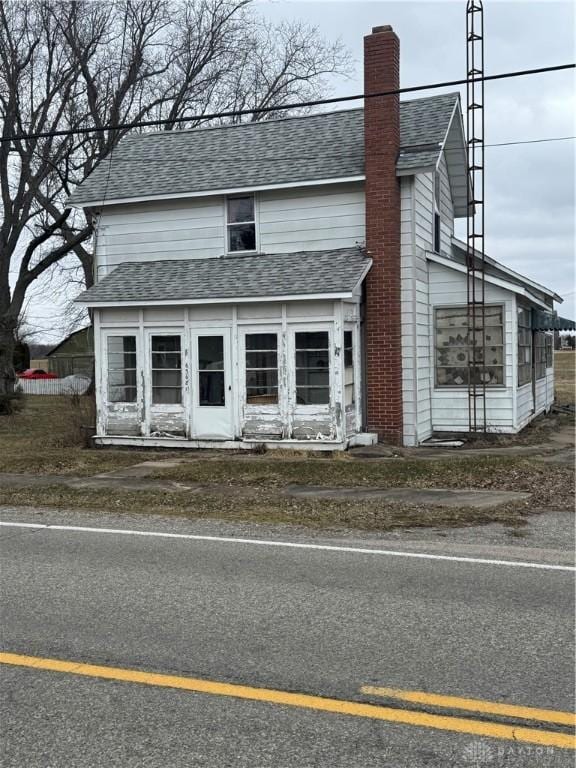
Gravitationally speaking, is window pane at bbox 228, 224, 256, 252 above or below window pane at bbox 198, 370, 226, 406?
above

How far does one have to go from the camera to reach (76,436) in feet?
55.8

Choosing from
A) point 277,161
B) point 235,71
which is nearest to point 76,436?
point 277,161

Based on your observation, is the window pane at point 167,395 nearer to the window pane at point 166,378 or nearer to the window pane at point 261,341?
the window pane at point 166,378

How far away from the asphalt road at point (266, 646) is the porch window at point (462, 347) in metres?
8.89

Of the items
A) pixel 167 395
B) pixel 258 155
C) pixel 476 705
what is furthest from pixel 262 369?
pixel 476 705

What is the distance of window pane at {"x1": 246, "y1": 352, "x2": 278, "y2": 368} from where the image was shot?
15242mm

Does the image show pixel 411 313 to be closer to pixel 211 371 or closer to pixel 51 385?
pixel 211 371

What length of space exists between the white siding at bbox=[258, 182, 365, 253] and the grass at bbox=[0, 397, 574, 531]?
4.51 m

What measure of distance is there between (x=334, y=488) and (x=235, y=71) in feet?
82.3

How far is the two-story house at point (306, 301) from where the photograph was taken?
15.1 m

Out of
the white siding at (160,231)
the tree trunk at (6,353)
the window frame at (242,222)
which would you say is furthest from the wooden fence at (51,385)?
the window frame at (242,222)

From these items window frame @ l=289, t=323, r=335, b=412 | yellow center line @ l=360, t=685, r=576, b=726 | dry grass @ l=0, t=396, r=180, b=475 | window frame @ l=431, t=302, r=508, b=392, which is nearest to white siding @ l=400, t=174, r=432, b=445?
window frame @ l=431, t=302, r=508, b=392

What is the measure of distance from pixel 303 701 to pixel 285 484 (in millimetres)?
7571

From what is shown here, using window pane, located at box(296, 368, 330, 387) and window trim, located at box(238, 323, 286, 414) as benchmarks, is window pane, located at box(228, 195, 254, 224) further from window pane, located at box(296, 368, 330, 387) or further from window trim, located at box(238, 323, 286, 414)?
window pane, located at box(296, 368, 330, 387)
